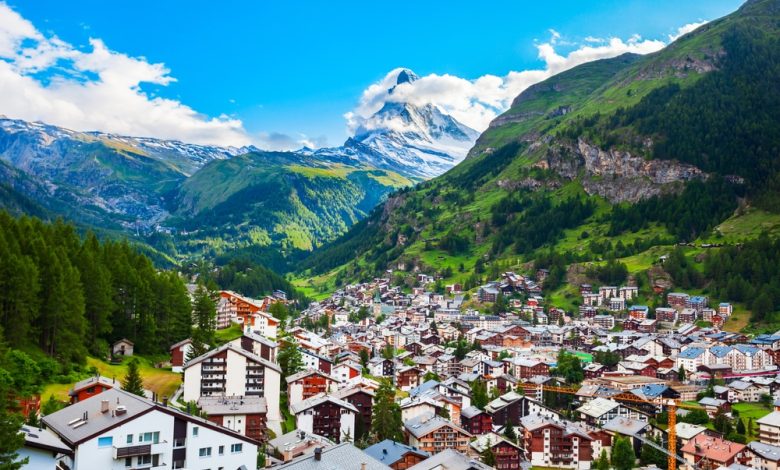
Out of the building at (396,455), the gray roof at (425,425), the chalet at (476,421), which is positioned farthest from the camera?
the chalet at (476,421)

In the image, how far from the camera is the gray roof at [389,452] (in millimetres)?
62334

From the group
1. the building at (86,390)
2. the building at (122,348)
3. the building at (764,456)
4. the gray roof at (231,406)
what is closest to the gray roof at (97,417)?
the building at (86,390)

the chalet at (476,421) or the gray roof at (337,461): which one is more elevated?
the gray roof at (337,461)

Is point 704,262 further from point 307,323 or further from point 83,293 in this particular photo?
point 83,293

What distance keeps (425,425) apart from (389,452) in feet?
51.9

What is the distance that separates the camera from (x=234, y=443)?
119 feet

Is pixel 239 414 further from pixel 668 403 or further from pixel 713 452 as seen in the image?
pixel 668 403

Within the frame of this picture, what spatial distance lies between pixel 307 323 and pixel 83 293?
94927 millimetres

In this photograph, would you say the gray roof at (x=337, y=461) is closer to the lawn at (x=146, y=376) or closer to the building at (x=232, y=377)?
the lawn at (x=146, y=376)

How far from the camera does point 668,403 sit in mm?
95938

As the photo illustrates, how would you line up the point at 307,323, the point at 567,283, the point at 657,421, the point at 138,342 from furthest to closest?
the point at 567,283 < the point at 307,323 < the point at 657,421 < the point at 138,342

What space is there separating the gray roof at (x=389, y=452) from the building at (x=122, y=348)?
29.8m

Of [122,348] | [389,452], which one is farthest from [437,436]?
[122,348]

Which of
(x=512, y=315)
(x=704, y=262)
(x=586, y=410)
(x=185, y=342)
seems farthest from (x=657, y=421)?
(x=704, y=262)
